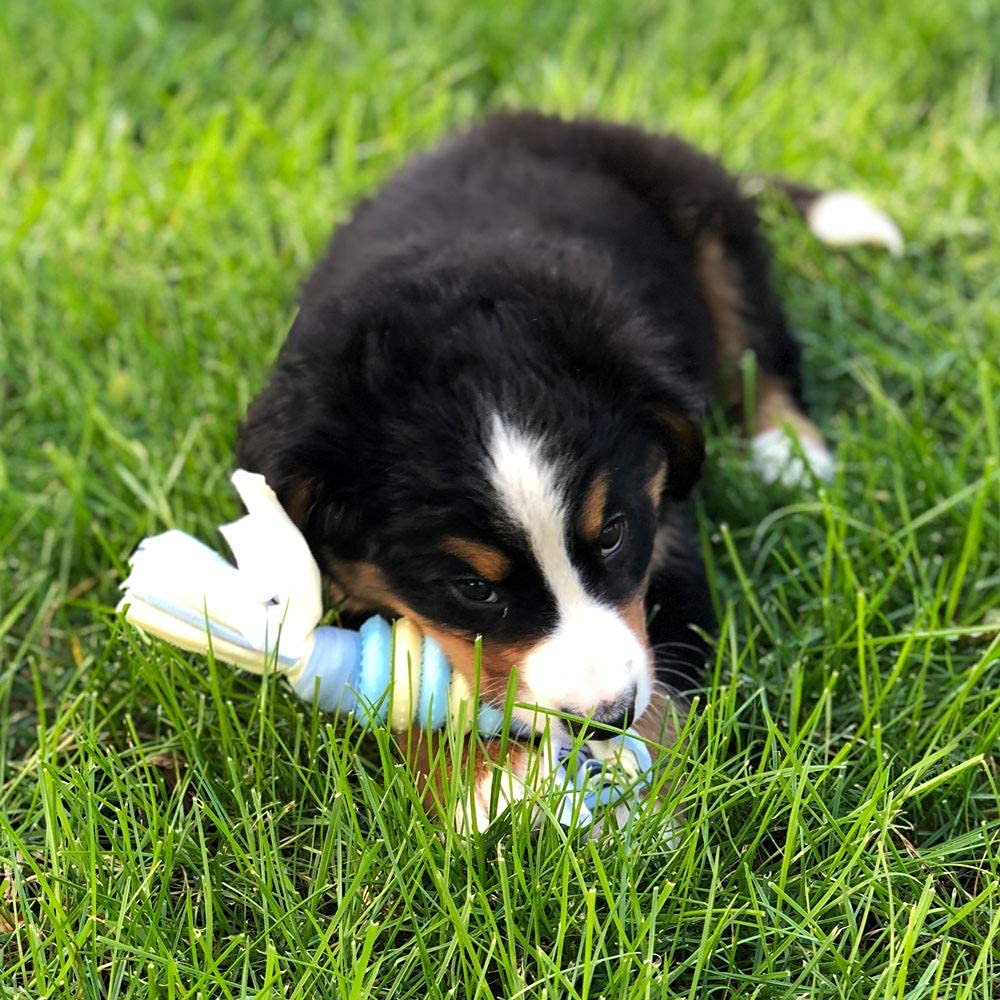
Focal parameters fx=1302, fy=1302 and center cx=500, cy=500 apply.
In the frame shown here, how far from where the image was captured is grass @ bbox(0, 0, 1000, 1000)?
1871 millimetres

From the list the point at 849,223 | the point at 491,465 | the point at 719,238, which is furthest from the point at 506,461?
the point at 849,223

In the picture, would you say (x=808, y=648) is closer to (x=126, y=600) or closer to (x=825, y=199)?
(x=126, y=600)

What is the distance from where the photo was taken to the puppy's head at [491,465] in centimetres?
203

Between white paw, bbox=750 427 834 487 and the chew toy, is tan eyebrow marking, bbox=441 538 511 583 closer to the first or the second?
the chew toy

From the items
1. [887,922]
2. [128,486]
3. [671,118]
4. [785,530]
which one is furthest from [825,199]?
[887,922]

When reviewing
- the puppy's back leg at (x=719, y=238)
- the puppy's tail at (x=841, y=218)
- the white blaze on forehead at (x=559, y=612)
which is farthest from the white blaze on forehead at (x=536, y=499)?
the puppy's tail at (x=841, y=218)

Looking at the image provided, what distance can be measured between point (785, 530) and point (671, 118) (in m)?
2.01

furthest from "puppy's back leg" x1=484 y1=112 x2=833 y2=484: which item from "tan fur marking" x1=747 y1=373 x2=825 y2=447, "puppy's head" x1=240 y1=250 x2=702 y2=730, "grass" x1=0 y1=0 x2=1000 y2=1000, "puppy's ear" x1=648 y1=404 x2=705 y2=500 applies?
"puppy's head" x1=240 y1=250 x2=702 y2=730

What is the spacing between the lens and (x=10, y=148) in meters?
4.26

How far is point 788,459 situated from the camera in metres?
2.92

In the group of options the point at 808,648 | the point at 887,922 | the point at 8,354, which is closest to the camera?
the point at 887,922

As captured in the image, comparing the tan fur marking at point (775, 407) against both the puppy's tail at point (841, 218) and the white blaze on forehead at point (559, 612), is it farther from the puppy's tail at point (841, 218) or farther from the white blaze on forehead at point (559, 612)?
the white blaze on forehead at point (559, 612)

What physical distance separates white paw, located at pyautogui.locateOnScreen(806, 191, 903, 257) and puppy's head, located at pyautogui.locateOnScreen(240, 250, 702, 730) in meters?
1.55

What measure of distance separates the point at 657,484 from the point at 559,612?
1.43ft
